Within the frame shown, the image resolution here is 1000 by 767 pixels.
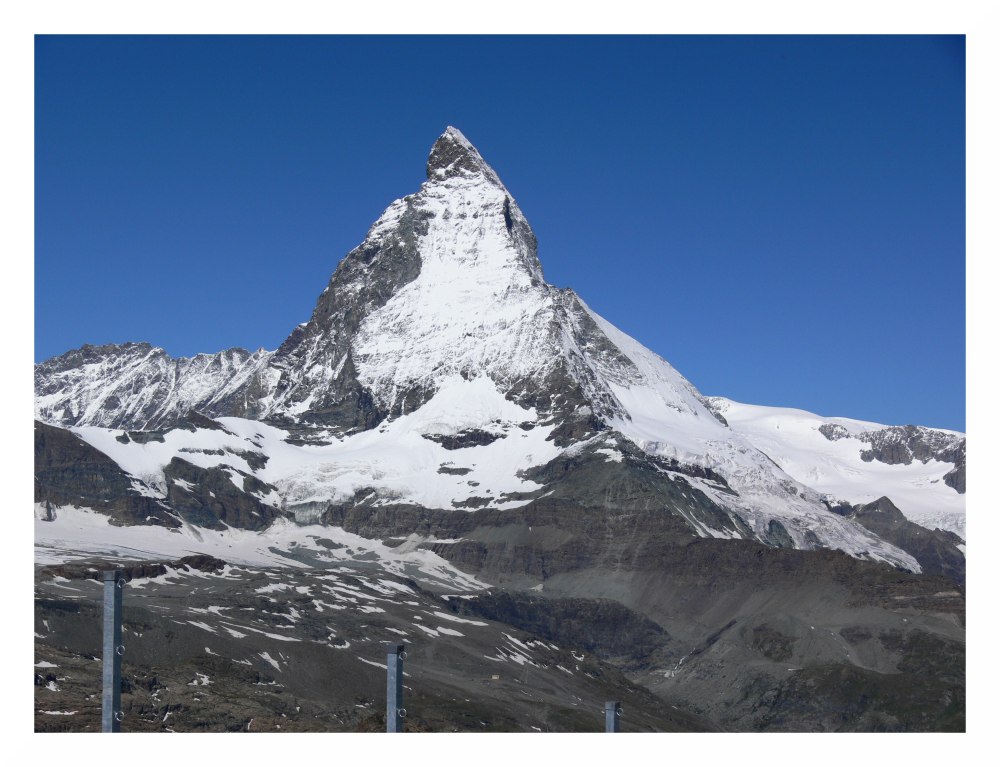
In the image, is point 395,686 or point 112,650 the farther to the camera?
point 395,686

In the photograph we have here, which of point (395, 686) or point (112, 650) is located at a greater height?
point (112, 650)

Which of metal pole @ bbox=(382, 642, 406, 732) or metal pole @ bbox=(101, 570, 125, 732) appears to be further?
metal pole @ bbox=(382, 642, 406, 732)

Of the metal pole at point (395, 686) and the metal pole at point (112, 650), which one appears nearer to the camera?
the metal pole at point (112, 650)
